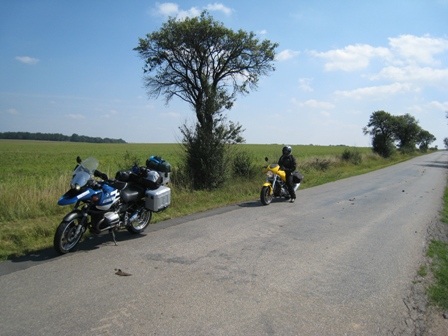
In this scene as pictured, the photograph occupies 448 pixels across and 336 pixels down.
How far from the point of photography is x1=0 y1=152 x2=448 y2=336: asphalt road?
337cm

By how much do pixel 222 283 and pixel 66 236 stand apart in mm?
2699

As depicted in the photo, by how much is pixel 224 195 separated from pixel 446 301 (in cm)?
848

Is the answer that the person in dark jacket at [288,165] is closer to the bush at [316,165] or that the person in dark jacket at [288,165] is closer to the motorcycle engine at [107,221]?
the motorcycle engine at [107,221]

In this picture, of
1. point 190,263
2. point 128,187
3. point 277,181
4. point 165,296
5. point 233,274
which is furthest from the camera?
point 277,181

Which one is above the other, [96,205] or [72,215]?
[96,205]

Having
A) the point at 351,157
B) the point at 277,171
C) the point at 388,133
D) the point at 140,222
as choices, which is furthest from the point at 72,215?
the point at 388,133

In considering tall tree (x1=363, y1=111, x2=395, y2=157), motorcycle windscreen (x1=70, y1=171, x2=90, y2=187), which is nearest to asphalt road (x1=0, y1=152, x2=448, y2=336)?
motorcycle windscreen (x1=70, y1=171, x2=90, y2=187)

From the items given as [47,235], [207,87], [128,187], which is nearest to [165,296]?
[128,187]

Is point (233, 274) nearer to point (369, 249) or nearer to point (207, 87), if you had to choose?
point (369, 249)

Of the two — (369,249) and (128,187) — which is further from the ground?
(128,187)

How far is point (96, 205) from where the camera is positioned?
5668 millimetres

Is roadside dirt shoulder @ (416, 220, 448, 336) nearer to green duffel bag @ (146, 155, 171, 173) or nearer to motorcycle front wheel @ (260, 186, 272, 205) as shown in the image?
green duffel bag @ (146, 155, 171, 173)

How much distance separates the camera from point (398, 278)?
481 cm

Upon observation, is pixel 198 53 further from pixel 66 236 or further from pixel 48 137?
pixel 48 137
